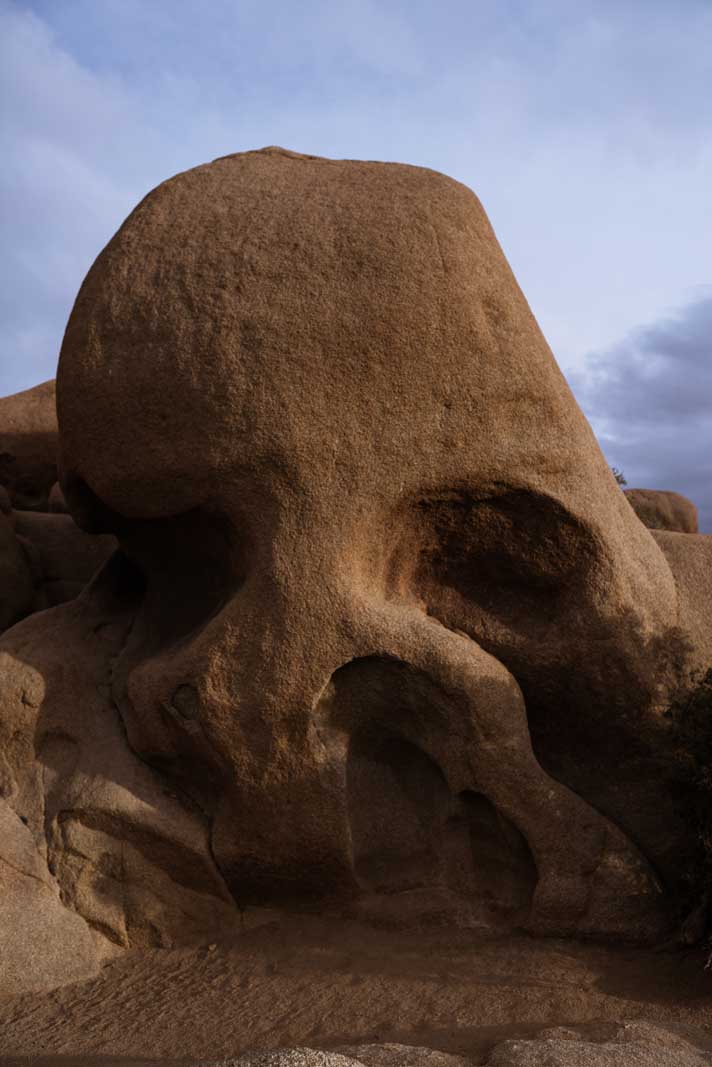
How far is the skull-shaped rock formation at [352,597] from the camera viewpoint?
7.05 metres

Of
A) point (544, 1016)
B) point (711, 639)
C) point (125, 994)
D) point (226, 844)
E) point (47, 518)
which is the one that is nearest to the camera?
point (544, 1016)

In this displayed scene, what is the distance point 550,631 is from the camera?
24.6 feet

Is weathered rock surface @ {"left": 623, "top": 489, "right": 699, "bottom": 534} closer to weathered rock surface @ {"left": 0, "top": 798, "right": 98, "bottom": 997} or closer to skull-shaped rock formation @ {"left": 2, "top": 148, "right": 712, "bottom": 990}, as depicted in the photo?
skull-shaped rock formation @ {"left": 2, "top": 148, "right": 712, "bottom": 990}

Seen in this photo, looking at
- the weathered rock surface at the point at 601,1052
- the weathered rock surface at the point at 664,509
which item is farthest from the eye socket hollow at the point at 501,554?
the weathered rock surface at the point at 664,509

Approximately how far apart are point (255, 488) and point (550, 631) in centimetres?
225

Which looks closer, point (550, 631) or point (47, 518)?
point (550, 631)

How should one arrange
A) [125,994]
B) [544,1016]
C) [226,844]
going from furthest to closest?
[226,844], [125,994], [544,1016]

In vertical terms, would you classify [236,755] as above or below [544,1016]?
above

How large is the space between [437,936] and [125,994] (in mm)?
2032

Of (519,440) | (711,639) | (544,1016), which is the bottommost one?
(544,1016)

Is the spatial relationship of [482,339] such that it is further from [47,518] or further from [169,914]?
[47,518]

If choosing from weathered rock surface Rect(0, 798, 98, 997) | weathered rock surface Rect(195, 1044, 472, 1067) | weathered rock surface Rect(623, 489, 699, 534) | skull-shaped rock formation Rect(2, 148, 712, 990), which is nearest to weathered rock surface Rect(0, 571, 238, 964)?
skull-shaped rock formation Rect(2, 148, 712, 990)

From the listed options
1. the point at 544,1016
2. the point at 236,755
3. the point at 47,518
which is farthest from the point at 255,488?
the point at 47,518

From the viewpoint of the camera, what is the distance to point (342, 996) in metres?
6.58
